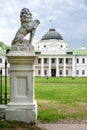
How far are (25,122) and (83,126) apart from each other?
1516 mm

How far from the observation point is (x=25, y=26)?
27.2 ft

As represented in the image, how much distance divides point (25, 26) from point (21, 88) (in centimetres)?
164

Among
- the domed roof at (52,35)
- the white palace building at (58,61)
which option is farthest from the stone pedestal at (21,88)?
the domed roof at (52,35)

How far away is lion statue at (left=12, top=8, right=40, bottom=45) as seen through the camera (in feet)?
27.0

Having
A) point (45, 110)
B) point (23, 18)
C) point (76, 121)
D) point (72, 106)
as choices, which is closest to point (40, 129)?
point (76, 121)

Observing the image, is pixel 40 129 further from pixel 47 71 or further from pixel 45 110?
pixel 47 71

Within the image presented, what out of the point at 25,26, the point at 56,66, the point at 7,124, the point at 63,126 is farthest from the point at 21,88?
the point at 56,66

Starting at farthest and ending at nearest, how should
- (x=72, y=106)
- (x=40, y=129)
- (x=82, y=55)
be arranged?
1. (x=82, y=55)
2. (x=72, y=106)
3. (x=40, y=129)

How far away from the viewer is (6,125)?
7383 mm

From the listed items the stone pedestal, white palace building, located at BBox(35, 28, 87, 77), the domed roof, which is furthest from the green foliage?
the domed roof

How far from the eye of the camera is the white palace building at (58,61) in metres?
74.9

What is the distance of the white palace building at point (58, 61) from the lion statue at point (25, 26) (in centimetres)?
6614

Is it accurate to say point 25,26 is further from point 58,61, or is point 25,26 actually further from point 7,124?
point 58,61

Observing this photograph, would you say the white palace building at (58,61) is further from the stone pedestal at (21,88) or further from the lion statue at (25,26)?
the stone pedestal at (21,88)
